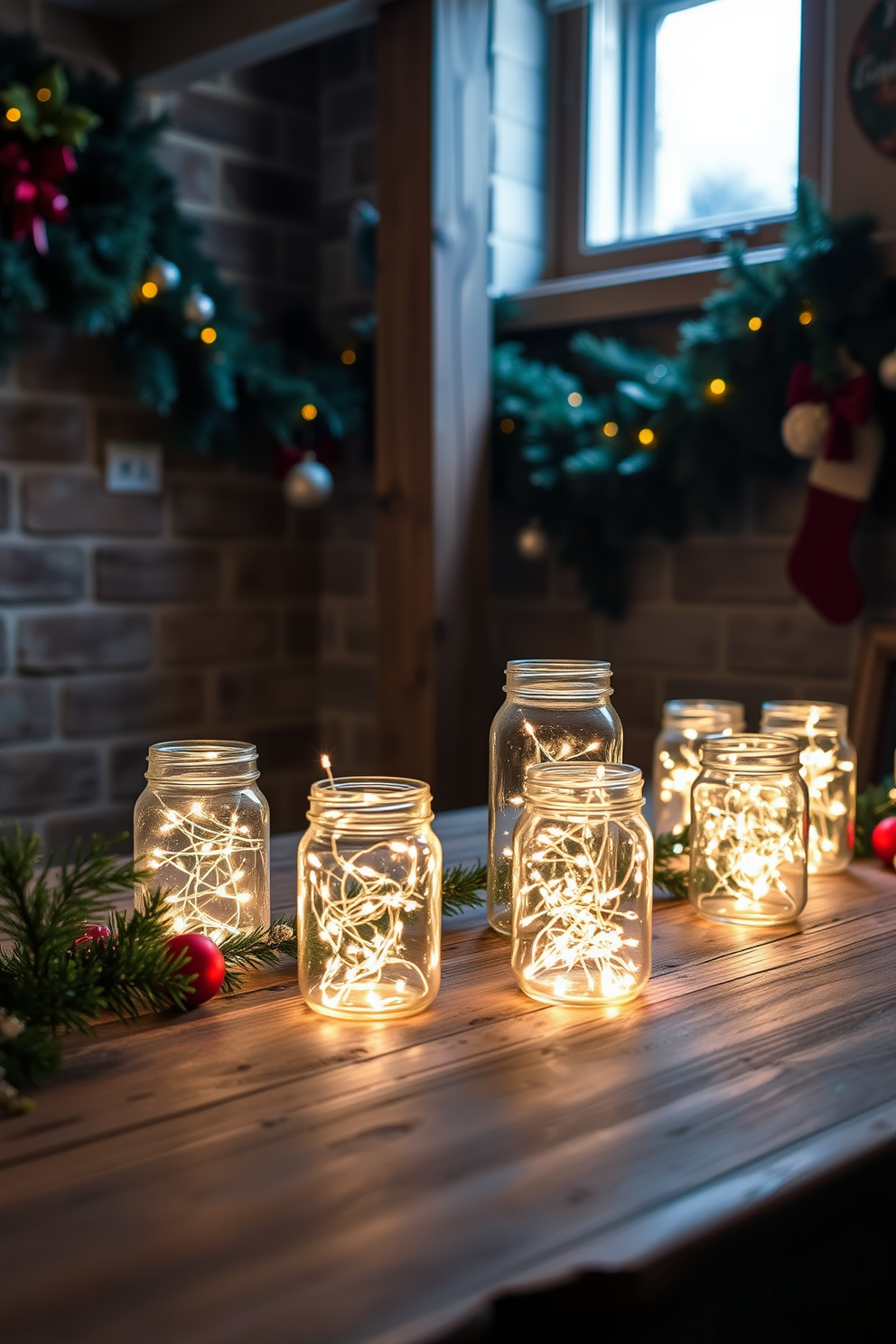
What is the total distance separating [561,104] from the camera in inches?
101

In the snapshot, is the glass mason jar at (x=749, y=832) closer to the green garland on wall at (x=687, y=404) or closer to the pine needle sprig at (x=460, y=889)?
the pine needle sprig at (x=460, y=889)

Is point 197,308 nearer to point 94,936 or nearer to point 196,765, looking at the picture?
point 196,765

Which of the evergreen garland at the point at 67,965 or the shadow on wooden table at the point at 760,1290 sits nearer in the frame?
the shadow on wooden table at the point at 760,1290

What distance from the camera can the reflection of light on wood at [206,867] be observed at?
38.9 inches

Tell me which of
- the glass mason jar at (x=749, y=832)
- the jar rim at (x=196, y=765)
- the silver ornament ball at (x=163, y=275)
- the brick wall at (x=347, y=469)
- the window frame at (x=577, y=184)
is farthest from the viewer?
the brick wall at (x=347, y=469)

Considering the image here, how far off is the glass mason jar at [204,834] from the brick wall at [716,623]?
1.33 metres

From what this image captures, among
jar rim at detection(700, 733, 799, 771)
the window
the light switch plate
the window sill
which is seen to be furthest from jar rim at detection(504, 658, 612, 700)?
the light switch plate

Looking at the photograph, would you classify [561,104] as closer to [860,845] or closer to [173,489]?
[173,489]

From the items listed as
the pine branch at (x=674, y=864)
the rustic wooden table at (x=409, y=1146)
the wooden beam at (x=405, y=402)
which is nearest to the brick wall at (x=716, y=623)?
the wooden beam at (x=405, y=402)

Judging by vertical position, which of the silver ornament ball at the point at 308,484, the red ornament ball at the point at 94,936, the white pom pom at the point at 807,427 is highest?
the white pom pom at the point at 807,427

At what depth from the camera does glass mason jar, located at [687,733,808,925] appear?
42.5 inches

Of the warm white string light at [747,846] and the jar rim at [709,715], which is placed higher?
the jar rim at [709,715]

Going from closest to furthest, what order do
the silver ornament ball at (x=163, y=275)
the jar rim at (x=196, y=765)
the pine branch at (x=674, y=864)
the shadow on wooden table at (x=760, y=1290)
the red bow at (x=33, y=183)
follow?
the shadow on wooden table at (x=760, y=1290), the jar rim at (x=196, y=765), the pine branch at (x=674, y=864), the red bow at (x=33, y=183), the silver ornament ball at (x=163, y=275)

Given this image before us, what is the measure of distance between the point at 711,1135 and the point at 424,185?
180cm
